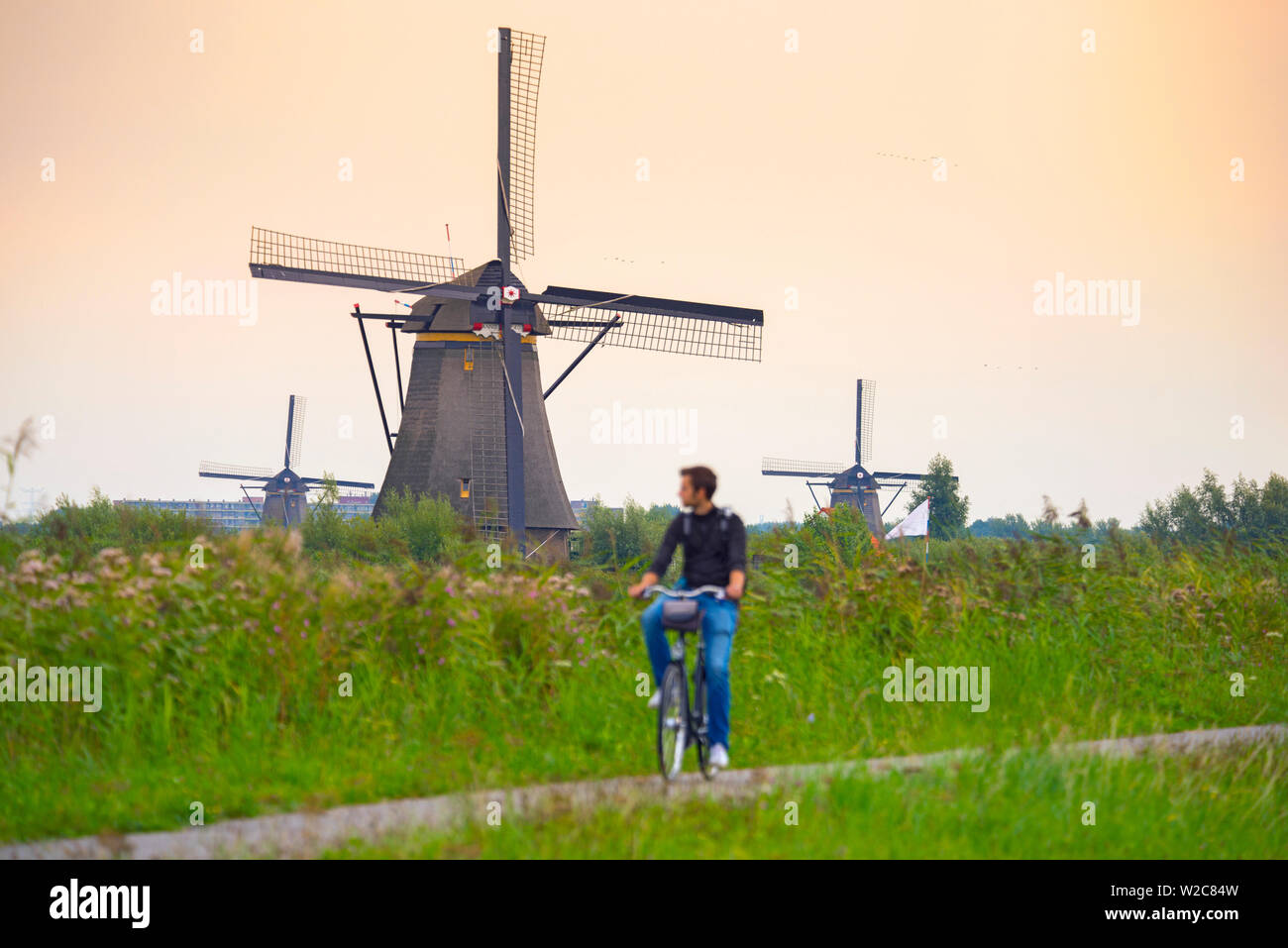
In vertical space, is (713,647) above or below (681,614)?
below

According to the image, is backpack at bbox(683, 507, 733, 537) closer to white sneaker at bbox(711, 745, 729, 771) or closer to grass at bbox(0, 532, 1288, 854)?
white sneaker at bbox(711, 745, 729, 771)

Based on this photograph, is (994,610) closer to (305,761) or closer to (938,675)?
(938,675)

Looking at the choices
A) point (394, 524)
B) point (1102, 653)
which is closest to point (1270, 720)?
point (1102, 653)

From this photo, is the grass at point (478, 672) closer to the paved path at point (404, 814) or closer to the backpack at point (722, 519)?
the paved path at point (404, 814)

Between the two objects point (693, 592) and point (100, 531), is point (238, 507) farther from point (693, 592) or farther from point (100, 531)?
point (693, 592)

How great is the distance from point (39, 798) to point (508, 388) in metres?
27.2

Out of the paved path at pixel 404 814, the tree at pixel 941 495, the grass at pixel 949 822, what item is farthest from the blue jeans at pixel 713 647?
the tree at pixel 941 495

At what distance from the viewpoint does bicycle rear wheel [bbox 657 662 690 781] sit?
25.9ft

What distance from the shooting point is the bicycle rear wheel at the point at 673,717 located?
7.89 m

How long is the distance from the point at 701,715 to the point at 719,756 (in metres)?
0.30

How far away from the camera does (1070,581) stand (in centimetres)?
1270

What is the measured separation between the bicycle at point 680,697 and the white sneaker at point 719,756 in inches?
2.6

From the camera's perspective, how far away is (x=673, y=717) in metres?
8.02

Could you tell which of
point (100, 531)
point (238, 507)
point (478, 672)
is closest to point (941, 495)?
point (100, 531)
